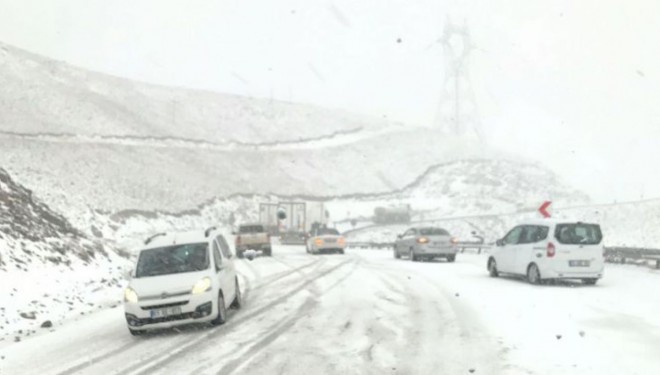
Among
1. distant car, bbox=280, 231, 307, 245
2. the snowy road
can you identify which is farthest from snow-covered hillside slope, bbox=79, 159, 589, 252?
the snowy road

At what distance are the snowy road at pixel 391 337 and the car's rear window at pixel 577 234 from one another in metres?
1.25

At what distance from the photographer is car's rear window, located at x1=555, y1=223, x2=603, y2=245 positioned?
17.1 m

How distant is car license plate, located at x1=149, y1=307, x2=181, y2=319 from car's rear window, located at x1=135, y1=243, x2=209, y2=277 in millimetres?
1084

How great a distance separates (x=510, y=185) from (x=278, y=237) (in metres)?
55.4

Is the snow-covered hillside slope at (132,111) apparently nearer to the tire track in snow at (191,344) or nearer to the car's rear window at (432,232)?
the car's rear window at (432,232)

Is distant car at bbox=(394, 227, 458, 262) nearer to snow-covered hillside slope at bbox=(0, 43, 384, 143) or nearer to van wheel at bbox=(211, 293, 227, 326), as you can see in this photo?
van wheel at bbox=(211, 293, 227, 326)

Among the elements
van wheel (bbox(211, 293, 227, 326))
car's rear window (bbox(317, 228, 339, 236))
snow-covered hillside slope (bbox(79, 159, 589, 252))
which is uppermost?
snow-covered hillside slope (bbox(79, 159, 589, 252))

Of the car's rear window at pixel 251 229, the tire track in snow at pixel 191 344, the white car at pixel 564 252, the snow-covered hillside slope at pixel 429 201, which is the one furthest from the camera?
the snow-covered hillside slope at pixel 429 201

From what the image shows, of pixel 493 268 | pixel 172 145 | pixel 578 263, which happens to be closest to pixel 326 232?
pixel 493 268

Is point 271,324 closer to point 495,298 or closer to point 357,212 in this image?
point 495,298

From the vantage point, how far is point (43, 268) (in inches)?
651

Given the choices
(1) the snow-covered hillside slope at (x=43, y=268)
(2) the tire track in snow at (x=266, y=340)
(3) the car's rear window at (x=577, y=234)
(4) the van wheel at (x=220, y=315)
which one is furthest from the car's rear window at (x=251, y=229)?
(4) the van wheel at (x=220, y=315)

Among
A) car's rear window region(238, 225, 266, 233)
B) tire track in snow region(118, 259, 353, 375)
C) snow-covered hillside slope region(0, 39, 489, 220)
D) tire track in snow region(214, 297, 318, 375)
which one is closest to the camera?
tire track in snow region(214, 297, 318, 375)

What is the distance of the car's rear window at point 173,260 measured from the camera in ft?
39.8
